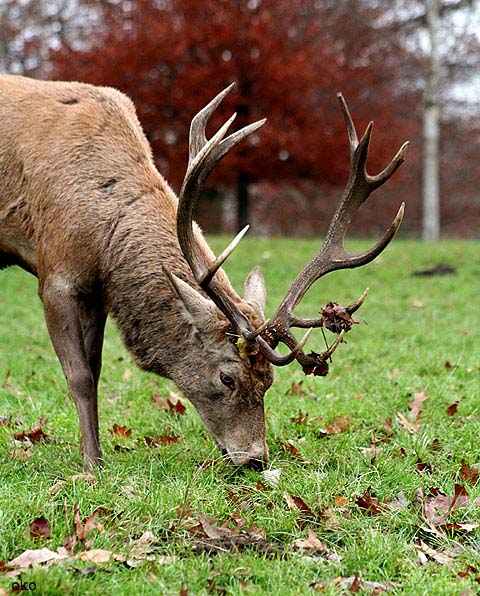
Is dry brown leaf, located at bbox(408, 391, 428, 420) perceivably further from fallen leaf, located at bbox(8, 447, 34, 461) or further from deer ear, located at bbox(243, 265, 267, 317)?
fallen leaf, located at bbox(8, 447, 34, 461)

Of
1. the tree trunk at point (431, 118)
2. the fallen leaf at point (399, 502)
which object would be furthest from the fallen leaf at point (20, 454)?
the tree trunk at point (431, 118)

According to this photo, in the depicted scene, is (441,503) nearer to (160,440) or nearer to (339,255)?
(339,255)

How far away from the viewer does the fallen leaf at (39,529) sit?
12.8 feet

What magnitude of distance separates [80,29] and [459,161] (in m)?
16.6

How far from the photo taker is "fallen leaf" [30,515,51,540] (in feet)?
12.8

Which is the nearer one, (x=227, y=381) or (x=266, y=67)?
(x=227, y=381)

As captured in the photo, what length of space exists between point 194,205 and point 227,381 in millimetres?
1074

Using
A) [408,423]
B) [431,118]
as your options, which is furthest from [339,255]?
[431,118]

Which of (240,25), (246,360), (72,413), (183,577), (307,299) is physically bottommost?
(307,299)

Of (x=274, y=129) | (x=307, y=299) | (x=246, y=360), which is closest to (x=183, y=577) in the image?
(x=246, y=360)

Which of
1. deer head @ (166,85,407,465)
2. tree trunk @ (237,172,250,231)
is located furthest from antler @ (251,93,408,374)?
tree trunk @ (237,172,250,231)

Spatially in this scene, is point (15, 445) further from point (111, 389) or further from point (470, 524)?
point (470, 524)

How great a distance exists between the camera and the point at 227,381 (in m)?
5.11

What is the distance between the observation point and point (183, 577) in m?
3.57
